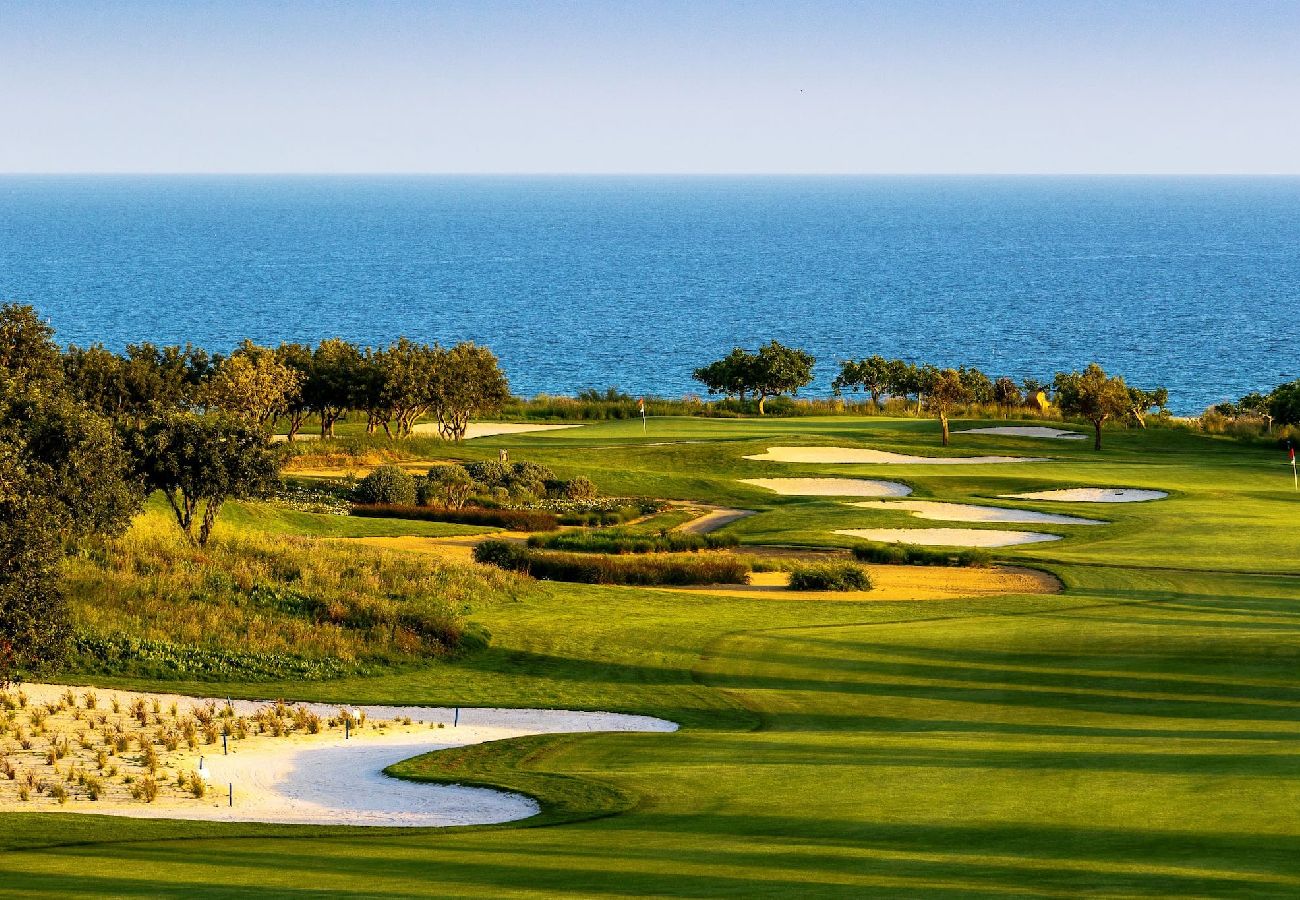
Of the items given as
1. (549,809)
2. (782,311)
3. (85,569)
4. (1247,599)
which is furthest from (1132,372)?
(549,809)

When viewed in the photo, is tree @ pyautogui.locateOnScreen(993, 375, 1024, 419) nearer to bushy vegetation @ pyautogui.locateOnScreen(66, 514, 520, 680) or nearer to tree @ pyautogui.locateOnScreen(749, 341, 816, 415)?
tree @ pyautogui.locateOnScreen(749, 341, 816, 415)

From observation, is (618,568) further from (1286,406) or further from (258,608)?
(1286,406)

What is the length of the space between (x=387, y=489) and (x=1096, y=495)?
21.6 metres

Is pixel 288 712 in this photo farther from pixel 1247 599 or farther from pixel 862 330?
pixel 862 330

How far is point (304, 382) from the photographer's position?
2349 inches

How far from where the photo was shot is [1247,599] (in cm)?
3177

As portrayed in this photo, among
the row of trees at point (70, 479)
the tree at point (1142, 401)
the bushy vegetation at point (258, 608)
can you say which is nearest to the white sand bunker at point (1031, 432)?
the tree at point (1142, 401)

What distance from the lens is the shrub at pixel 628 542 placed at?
40500mm

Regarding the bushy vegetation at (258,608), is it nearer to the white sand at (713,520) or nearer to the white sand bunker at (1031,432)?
the white sand at (713,520)

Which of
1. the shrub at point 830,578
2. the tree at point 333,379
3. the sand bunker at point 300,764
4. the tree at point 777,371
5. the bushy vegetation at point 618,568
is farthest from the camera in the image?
the tree at point 777,371

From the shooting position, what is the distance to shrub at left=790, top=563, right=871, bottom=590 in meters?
35.3

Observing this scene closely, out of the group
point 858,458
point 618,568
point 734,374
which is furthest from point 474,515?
point 734,374

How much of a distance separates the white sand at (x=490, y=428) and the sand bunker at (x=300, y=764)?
40.6 metres

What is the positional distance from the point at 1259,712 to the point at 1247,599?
10.6m
